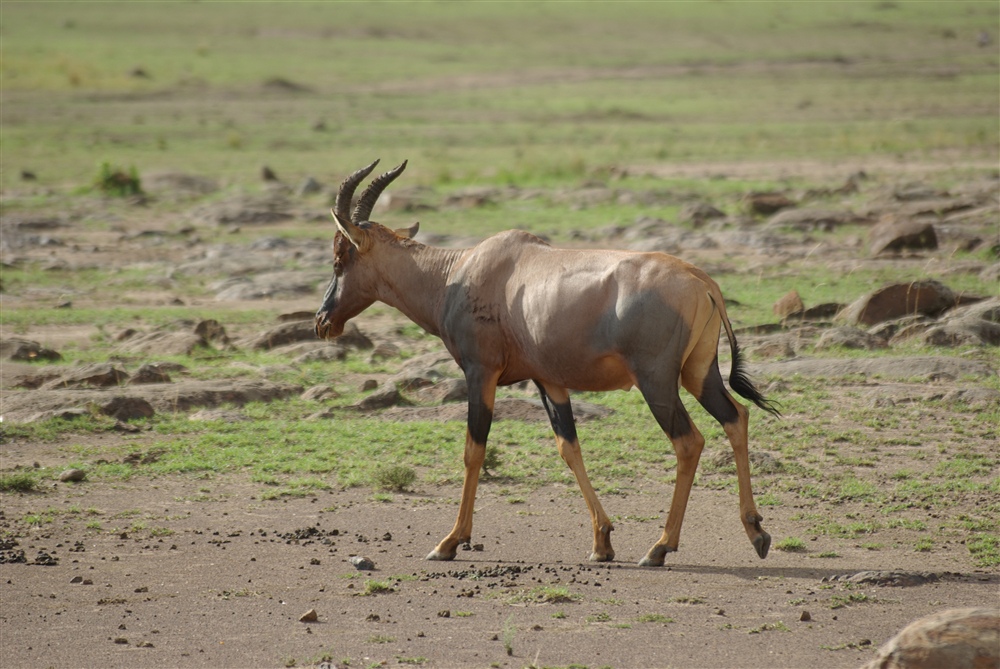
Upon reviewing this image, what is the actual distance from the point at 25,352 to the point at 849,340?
30.1ft

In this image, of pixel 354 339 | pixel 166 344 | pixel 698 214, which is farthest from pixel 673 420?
pixel 698 214

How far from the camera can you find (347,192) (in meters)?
9.95

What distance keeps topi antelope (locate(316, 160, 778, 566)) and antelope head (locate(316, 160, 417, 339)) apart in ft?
0.09

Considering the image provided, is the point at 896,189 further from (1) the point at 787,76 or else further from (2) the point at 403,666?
(1) the point at 787,76

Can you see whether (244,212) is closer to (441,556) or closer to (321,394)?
(321,394)

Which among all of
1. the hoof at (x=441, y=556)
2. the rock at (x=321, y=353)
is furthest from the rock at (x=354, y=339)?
the hoof at (x=441, y=556)

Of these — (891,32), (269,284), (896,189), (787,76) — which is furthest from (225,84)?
(891,32)

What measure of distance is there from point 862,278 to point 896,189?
421 inches

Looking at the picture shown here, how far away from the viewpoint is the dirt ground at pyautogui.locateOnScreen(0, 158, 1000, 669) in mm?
7277


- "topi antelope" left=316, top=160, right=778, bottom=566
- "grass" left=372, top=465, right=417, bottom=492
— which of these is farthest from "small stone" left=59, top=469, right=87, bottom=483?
"topi antelope" left=316, top=160, right=778, bottom=566

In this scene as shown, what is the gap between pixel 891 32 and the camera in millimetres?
97562

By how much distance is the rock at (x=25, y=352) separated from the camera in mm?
15211

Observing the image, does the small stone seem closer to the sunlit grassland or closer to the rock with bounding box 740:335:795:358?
the rock with bounding box 740:335:795:358

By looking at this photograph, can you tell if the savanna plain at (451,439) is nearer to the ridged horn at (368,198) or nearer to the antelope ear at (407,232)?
the antelope ear at (407,232)
